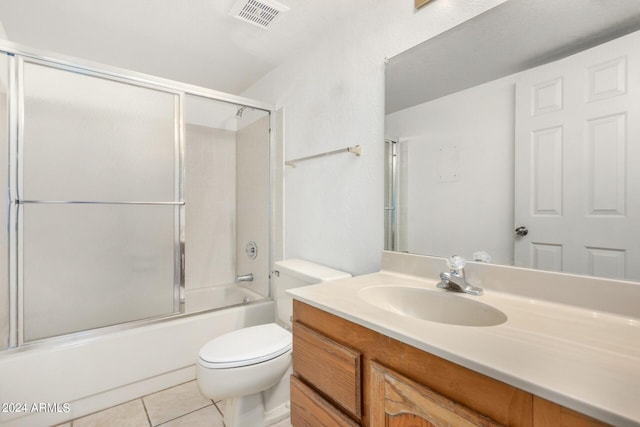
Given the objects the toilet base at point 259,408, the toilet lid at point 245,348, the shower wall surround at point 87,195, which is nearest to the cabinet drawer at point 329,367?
the toilet lid at point 245,348

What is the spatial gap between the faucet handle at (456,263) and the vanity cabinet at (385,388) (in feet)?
1.49

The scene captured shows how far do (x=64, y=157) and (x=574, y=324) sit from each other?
7.66 ft

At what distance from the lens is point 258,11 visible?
150 cm

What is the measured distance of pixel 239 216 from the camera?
271cm

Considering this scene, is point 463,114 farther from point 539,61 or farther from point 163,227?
point 163,227

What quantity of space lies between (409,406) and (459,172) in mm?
852

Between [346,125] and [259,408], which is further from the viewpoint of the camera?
[346,125]

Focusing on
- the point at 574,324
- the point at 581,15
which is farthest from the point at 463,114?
the point at 574,324

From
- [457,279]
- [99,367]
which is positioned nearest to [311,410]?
[457,279]

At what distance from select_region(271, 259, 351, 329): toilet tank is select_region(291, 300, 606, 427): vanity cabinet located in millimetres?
443

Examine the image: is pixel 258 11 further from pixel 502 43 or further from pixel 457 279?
pixel 457 279

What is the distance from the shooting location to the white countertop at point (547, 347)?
43 cm

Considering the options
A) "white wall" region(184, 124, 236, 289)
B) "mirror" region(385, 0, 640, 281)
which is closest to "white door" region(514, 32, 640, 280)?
"mirror" region(385, 0, 640, 281)

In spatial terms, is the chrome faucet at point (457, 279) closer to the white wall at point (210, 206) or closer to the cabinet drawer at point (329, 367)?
the cabinet drawer at point (329, 367)
